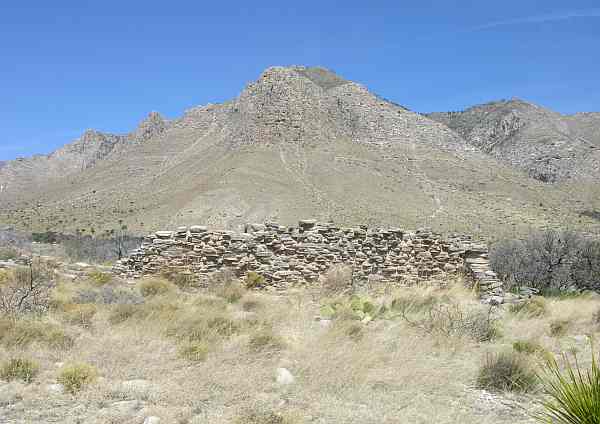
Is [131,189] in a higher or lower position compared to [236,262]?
higher

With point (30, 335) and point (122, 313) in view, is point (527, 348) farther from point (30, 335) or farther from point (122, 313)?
point (30, 335)

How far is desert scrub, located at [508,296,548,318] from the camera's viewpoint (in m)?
9.80

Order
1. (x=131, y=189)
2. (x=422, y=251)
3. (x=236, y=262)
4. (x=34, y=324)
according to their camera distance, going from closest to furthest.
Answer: (x=34, y=324) < (x=236, y=262) < (x=422, y=251) < (x=131, y=189)

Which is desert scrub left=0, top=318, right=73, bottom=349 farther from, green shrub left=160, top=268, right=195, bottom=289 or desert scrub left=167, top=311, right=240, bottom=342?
green shrub left=160, top=268, right=195, bottom=289

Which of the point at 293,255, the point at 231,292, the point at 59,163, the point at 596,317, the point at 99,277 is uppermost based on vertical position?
the point at 59,163

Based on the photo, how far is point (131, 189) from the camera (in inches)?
2544

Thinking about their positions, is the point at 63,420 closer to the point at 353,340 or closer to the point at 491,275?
the point at 353,340

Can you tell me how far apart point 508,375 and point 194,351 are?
3.82 metres

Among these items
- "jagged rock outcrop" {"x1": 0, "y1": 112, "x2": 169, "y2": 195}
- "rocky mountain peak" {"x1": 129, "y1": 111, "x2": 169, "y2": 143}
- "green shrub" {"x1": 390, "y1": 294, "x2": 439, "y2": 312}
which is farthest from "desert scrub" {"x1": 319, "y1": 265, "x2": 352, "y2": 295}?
"jagged rock outcrop" {"x1": 0, "y1": 112, "x2": 169, "y2": 195}

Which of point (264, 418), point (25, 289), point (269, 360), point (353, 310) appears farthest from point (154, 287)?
point (264, 418)

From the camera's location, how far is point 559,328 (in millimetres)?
8695

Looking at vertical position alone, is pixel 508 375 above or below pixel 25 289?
below

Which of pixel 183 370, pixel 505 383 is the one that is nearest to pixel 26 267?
pixel 183 370

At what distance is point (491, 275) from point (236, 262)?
6.02 meters
